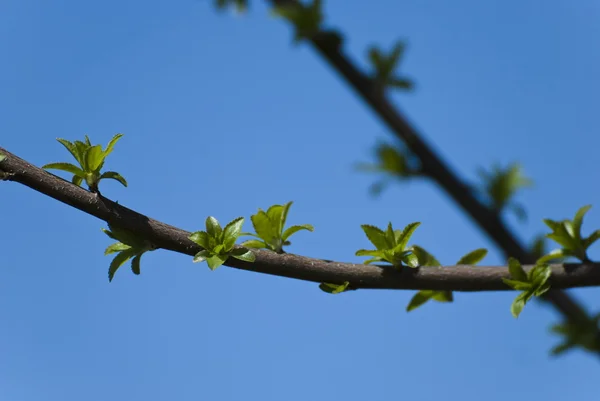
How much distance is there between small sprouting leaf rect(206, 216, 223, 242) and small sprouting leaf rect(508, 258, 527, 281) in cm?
59

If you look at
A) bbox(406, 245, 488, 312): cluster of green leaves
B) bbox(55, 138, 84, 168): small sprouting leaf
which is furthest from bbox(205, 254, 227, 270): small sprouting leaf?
bbox(406, 245, 488, 312): cluster of green leaves

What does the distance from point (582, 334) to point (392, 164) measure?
705mm

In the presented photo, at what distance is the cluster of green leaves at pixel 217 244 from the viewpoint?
3.89ft

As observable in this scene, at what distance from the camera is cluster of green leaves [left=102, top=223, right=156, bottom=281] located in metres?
1.19

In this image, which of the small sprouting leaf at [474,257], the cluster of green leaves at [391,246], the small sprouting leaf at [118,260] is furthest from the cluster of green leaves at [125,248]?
the small sprouting leaf at [474,257]

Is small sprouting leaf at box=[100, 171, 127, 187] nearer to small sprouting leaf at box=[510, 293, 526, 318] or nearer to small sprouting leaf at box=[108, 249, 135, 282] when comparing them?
small sprouting leaf at box=[108, 249, 135, 282]

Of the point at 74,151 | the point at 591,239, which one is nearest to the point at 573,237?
the point at 591,239

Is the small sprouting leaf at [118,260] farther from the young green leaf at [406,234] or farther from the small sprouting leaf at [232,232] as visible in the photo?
the young green leaf at [406,234]

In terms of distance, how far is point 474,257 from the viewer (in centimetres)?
144

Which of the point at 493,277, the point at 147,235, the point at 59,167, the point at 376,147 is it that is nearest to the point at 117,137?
the point at 59,167

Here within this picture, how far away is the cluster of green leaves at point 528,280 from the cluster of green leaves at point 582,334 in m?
0.28

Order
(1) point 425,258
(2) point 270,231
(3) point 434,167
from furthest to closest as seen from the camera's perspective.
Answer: (3) point 434,167, (1) point 425,258, (2) point 270,231

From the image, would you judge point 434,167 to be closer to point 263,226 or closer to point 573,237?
point 573,237

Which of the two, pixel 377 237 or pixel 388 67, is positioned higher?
pixel 388 67
